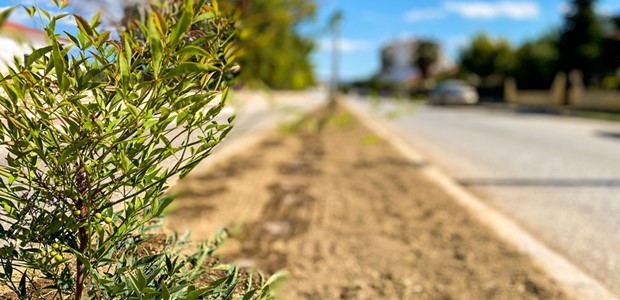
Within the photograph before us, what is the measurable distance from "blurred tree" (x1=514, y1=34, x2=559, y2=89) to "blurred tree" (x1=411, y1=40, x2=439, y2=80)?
54.4 m

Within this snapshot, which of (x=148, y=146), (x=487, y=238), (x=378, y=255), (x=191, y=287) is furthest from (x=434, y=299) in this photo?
(x=148, y=146)

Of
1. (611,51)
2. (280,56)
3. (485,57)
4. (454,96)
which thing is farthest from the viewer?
(485,57)

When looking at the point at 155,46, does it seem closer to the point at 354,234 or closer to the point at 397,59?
the point at 354,234

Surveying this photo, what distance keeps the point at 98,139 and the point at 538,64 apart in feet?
135

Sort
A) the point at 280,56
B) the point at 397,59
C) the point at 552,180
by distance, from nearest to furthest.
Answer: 1. the point at 280,56
2. the point at 552,180
3. the point at 397,59

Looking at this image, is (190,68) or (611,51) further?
(611,51)

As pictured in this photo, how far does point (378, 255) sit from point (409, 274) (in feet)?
1.28

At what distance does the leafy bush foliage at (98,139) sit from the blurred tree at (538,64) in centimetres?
3768

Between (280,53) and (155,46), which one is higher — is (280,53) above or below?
below

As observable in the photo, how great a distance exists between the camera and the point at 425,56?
9575cm

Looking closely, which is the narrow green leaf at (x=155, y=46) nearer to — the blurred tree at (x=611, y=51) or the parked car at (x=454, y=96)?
the parked car at (x=454, y=96)

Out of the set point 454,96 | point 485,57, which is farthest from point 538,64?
point 485,57

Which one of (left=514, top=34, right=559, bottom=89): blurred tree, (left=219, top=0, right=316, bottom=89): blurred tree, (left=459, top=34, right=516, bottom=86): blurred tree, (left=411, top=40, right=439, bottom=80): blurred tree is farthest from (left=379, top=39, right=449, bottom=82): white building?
(left=219, top=0, right=316, bottom=89): blurred tree

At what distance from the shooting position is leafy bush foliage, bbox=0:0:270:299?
1.08m
